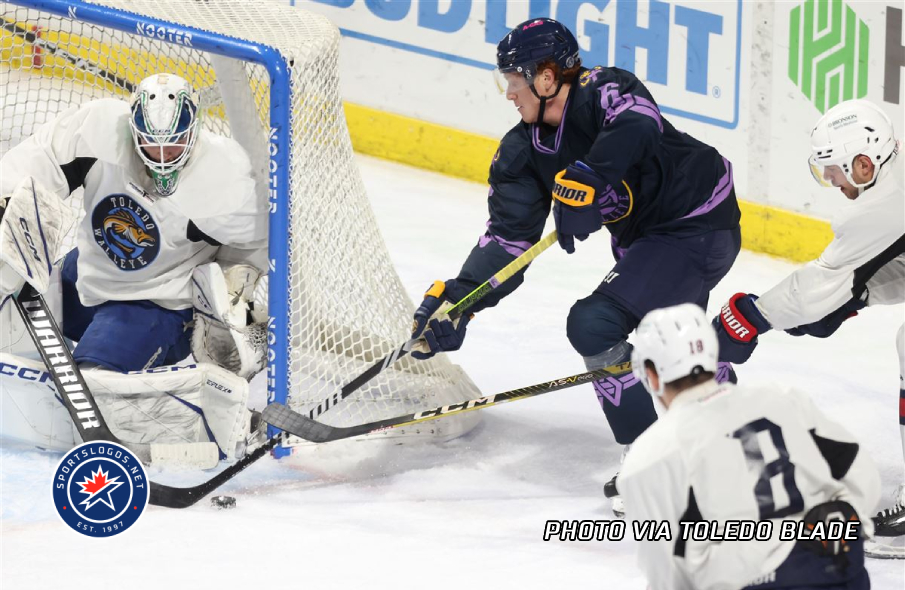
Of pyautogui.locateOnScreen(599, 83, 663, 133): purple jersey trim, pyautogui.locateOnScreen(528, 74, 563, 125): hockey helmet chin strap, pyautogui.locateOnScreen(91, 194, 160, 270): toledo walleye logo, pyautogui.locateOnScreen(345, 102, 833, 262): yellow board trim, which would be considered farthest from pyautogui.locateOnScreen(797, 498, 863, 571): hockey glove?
pyautogui.locateOnScreen(345, 102, 833, 262): yellow board trim

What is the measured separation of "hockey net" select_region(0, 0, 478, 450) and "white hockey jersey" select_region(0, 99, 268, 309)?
6 cm

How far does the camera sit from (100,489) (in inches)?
129

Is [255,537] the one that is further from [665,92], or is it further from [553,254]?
[665,92]

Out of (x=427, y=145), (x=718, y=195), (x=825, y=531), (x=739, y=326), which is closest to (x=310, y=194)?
(x=718, y=195)

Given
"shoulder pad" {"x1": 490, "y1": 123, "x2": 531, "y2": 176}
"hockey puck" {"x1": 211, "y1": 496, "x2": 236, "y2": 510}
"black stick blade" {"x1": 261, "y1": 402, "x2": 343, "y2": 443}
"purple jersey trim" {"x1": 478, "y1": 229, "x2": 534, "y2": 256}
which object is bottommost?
"hockey puck" {"x1": 211, "y1": 496, "x2": 236, "y2": 510}

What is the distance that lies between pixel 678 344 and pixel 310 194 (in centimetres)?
173

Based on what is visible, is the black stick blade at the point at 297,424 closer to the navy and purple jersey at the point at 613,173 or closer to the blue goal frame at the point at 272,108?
the blue goal frame at the point at 272,108

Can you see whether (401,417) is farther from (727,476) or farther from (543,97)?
(727,476)

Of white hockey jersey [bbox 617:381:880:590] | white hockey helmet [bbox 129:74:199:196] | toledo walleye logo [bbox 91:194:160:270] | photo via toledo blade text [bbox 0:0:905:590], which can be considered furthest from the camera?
toledo walleye logo [bbox 91:194:160:270]

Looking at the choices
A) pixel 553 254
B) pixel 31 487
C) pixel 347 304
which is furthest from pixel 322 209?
pixel 553 254

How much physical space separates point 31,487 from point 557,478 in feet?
4.20

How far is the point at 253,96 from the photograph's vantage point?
3863 millimetres

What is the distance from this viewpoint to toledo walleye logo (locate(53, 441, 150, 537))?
321 centimetres

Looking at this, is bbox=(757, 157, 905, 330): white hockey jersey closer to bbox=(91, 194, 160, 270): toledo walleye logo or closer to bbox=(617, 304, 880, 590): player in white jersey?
bbox=(617, 304, 880, 590): player in white jersey
